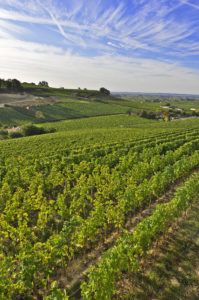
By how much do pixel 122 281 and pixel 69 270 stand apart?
2.76 m

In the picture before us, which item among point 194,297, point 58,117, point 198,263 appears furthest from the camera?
point 58,117

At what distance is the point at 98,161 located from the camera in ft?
69.1

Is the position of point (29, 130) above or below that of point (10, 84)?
below

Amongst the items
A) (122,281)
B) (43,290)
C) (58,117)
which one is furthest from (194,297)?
(58,117)

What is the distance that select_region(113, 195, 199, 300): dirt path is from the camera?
24.5 ft

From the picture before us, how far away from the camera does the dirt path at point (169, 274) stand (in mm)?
7469

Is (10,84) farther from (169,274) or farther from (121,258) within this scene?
(169,274)

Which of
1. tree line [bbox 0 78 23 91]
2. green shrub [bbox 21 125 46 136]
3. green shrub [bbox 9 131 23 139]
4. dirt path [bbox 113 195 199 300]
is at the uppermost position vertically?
tree line [bbox 0 78 23 91]

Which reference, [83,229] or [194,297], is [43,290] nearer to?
[83,229]

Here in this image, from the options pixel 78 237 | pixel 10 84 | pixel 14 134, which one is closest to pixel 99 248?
pixel 78 237

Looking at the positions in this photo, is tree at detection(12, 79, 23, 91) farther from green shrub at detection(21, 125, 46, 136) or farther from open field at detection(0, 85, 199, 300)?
open field at detection(0, 85, 199, 300)

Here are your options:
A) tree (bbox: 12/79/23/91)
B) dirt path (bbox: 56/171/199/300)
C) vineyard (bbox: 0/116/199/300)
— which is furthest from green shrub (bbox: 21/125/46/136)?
tree (bbox: 12/79/23/91)

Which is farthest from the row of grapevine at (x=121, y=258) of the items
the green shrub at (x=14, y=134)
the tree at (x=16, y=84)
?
the tree at (x=16, y=84)

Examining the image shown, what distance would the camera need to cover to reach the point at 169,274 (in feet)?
27.1
